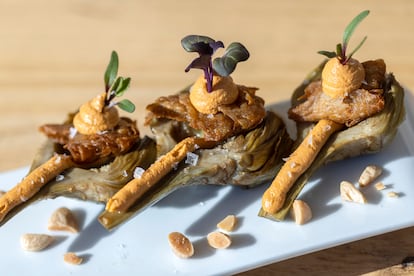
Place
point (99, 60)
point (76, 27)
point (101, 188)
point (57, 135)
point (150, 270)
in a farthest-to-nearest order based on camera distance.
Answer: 1. point (76, 27)
2. point (99, 60)
3. point (57, 135)
4. point (101, 188)
5. point (150, 270)

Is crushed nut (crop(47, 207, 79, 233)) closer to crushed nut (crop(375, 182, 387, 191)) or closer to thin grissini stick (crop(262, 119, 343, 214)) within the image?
thin grissini stick (crop(262, 119, 343, 214))

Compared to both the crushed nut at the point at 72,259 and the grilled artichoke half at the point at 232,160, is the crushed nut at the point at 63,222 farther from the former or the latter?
the grilled artichoke half at the point at 232,160

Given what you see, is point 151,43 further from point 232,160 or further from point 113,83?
point 232,160

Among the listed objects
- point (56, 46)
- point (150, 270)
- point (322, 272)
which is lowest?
point (322, 272)

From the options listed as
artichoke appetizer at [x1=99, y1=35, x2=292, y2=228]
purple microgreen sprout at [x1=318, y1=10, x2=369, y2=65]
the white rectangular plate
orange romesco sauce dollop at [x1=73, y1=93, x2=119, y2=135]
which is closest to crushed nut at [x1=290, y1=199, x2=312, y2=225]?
the white rectangular plate

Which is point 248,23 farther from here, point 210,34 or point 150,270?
point 150,270

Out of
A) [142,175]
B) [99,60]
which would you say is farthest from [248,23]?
[142,175]

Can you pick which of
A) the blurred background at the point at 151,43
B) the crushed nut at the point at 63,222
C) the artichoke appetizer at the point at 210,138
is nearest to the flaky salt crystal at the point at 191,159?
the artichoke appetizer at the point at 210,138
